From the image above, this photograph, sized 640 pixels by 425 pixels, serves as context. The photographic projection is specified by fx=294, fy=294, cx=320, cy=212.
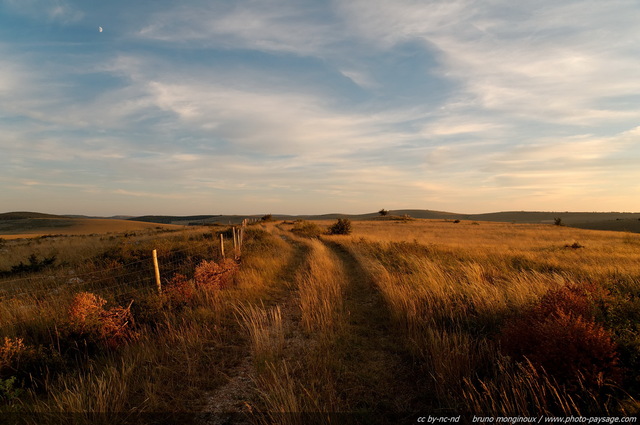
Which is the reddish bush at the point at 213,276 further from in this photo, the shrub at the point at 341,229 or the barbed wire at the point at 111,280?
the shrub at the point at 341,229

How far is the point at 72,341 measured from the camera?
5.44 m

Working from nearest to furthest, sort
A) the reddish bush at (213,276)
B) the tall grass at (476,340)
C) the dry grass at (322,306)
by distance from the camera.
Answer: the tall grass at (476,340), the dry grass at (322,306), the reddish bush at (213,276)

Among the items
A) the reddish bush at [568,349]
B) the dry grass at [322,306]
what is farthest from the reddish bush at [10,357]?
the reddish bush at [568,349]

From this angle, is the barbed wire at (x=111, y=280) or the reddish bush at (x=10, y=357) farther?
the barbed wire at (x=111, y=280)

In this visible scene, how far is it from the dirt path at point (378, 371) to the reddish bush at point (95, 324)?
4.31 metres

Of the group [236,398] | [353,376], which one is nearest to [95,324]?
[236,398]

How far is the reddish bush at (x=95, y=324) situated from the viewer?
5496mm

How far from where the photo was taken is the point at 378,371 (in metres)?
4.61

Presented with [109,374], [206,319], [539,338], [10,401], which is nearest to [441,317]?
[539,338]

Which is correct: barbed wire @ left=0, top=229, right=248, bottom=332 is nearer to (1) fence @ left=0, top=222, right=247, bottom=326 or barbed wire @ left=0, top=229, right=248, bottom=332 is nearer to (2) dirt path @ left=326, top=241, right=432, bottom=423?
(1) fence @ left=0, top=222, right=247, bottom=326

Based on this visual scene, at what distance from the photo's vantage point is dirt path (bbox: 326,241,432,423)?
3.77 m

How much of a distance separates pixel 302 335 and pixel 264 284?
14.8 ft

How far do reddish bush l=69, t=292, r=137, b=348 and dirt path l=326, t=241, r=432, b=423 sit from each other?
4.31 meters

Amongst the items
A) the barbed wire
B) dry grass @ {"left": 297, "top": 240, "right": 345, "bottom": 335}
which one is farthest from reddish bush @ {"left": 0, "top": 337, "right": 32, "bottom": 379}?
dry grass @ {"left": 297, "top": 240, "right": 345, "bottom": 335}
